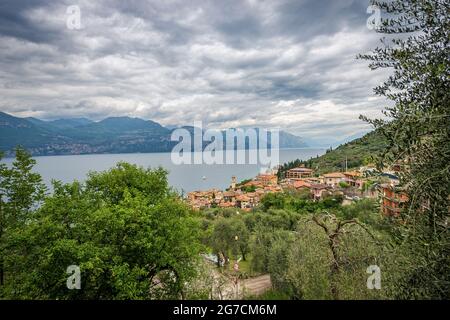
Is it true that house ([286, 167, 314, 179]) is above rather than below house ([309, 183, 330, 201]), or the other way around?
above

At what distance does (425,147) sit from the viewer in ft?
13.3

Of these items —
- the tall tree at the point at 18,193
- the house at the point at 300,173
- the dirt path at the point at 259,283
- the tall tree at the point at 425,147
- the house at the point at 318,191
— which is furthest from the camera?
the house at the point at 300,173

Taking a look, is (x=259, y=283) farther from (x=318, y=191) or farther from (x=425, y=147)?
(x=318, y=191)

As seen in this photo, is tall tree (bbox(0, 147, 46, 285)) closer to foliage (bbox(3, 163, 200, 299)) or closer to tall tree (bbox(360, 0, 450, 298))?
foliage (bbox(3, 163, 200, 299))

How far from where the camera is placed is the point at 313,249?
11156mm

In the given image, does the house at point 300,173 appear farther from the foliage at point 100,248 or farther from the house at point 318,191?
the foliage at point 100,248

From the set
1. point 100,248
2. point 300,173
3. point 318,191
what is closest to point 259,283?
point 100,248

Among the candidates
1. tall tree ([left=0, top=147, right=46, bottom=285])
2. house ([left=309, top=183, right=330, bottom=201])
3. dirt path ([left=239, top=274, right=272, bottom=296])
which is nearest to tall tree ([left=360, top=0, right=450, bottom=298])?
tall tree ([left=0, top=147, right=46, bottom=285])

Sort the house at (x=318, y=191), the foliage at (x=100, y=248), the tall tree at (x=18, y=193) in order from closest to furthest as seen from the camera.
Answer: the foliage at (x=100, y=248), the tall tree at (x=18, y=193), the house at (x=318, y=191)

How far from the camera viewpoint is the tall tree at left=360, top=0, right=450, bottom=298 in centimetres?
405

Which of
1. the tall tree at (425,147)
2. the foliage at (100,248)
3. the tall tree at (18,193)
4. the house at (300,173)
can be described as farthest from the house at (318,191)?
the tall tree at (425,147)

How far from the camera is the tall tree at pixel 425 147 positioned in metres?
4.05
